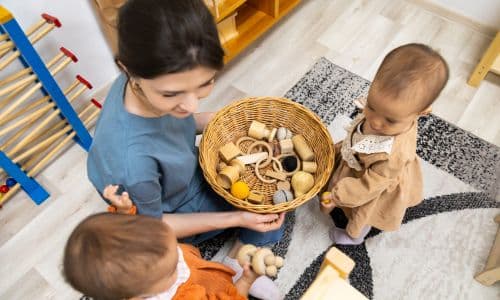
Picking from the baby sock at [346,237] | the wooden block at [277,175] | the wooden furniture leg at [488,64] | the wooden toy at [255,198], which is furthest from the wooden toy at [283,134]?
the wooden furniture leg at [488,64]

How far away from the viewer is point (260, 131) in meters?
1.15

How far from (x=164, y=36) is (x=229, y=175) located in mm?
553

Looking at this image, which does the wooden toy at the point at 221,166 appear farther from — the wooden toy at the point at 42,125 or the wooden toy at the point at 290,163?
the wooden toy at the point at 42,125

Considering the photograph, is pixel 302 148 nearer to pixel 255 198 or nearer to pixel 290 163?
pixel 290 163

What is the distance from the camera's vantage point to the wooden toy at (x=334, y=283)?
0.54 meters

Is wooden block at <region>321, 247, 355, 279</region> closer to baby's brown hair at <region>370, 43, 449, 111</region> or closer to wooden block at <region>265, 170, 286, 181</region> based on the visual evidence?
baby's brown hair at <region>370, 43, 449, 111</region>

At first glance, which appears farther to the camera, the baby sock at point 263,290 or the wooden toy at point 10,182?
the wooden toy at point 10,182

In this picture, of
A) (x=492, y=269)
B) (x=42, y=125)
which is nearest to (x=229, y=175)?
(x=42, y=125)

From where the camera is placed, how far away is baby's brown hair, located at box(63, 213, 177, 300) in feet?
1.60

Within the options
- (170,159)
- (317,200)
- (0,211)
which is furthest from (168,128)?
(0,211)

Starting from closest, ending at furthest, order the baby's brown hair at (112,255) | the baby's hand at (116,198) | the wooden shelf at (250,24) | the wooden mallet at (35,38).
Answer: the baby's brown hair at (112,255), the baby's hand at (116,198), the wooden mallet at (35,38), the wooden shelf at (250,24)

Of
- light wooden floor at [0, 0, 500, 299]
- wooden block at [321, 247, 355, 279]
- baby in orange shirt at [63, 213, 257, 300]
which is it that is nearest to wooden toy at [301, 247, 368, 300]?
wooden block at [321, 247, 355, 279]

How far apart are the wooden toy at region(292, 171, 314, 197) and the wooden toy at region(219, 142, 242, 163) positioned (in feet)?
0.63

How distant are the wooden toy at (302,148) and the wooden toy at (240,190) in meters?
0.22
